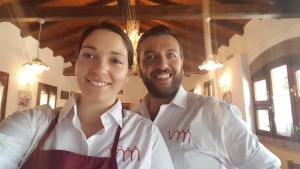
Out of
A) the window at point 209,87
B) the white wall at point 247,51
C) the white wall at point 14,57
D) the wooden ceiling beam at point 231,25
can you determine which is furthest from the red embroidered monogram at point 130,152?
the wooden ceiling beam at point 231,25

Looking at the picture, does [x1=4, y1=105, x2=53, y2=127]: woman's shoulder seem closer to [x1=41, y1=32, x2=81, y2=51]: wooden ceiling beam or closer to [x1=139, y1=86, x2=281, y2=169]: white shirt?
[x1=139, y1=86, x2=281, y2=169]: white shirt

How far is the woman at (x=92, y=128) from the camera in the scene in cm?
52

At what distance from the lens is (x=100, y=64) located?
0.60 metres

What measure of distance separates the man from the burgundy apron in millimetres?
328

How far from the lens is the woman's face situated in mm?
599

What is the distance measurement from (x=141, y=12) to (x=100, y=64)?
6.99ft

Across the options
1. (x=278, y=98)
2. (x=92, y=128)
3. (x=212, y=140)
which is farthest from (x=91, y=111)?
(x=278, y=98)

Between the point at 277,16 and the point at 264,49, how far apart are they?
38 cm

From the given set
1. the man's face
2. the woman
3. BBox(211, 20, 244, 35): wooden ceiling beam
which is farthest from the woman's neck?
BBox(211, 20, 244, 35): wooden ceiling beam

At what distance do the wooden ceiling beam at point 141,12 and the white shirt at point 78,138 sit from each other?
2.10 metres

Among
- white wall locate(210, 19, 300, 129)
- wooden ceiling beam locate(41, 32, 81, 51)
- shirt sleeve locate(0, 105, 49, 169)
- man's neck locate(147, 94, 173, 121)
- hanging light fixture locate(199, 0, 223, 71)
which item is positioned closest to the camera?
shirt sleeve locate(0, 105, 49, 169)

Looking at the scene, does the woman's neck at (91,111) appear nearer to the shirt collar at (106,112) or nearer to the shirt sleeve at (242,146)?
the shirt collar at (106,112)

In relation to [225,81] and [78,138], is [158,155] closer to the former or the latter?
[78,138]

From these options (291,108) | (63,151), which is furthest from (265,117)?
(63,151)
